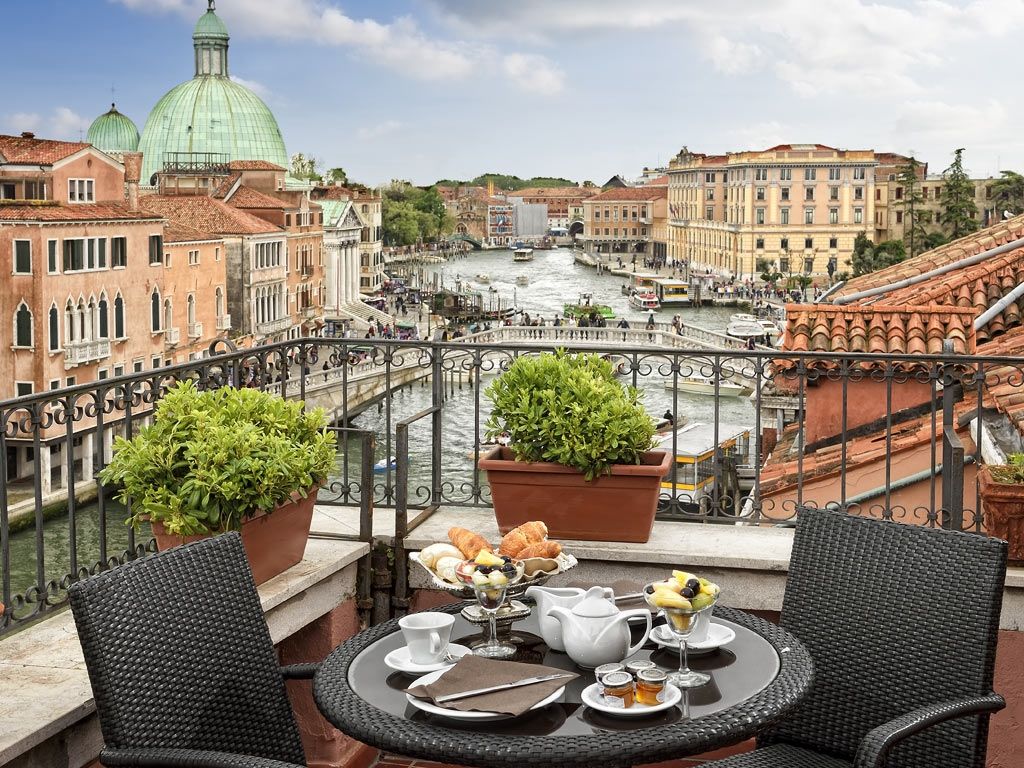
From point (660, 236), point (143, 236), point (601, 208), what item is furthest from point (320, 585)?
point (601, 208)

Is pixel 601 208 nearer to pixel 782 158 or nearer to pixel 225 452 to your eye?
pixel 782 158

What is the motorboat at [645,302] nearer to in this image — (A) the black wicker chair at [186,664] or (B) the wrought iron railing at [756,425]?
(B) the wrought iron railing at [756,425]

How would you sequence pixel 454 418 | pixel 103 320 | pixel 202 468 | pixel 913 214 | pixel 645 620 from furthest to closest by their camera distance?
1. pixel 913 214
2. pixel 454 418
3. pixel 103 320
4. pixel 202 468
5. pixel 645 620

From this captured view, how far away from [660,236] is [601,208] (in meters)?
13.4

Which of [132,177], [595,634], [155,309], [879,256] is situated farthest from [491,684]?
[879,256]

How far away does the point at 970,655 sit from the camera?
274 cm

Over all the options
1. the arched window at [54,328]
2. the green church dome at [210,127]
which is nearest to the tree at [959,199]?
the green church dome at [210,127]

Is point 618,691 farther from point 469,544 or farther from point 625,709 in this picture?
point 469,544

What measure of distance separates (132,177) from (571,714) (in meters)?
44.4

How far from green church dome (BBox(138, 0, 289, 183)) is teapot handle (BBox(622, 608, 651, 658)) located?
74599 mm

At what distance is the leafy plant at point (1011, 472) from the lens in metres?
4.01

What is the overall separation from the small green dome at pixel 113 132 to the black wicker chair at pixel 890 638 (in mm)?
81769

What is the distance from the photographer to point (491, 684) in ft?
7.87

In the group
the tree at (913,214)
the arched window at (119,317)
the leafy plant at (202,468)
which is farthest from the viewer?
the tree at (913,214)
